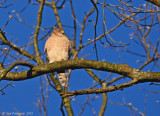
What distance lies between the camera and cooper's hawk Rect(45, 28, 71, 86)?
6.07 m

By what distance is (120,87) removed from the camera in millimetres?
2922

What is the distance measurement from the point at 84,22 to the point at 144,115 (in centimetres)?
332

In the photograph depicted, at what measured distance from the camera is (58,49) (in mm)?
6180

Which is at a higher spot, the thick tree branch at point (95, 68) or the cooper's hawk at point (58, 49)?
the cooper's hawk at point (58, 49)

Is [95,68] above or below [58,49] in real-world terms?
below

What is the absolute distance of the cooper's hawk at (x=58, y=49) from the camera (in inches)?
239

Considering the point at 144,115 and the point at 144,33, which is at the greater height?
the point at 144,33

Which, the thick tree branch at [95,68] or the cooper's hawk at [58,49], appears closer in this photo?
the thick tree branch at [95,68]

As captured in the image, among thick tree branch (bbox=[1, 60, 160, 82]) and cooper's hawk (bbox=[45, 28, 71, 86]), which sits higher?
cooper's hawk (bbox=[45, 28, 71, 86])

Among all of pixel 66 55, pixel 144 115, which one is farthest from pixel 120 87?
pixel 66 55

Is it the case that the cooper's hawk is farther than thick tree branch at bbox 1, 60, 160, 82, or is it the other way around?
the cooper's hawk

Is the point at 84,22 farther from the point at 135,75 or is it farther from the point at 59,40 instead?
the point at 135,75

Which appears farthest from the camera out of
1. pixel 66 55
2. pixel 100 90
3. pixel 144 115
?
pixel 66 55

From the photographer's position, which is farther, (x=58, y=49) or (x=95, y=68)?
(x=58, y=49)
